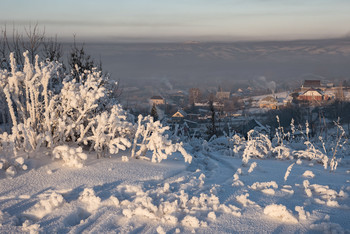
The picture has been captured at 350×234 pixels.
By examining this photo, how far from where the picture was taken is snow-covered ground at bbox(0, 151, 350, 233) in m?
3.04

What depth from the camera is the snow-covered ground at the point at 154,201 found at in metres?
3.04

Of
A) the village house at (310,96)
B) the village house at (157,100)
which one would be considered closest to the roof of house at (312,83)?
the village house at (310,96)

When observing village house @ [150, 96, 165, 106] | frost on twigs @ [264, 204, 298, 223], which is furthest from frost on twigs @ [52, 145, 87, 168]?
village house @ [150, 96, 165, 106]

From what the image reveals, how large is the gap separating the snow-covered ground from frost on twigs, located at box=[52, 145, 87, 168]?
8 centimetres

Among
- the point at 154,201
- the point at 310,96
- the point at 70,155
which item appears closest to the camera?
the point at 154,201

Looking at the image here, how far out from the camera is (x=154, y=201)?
354 centimetres

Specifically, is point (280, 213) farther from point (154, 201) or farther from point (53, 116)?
point (53, 116)

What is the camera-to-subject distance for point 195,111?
23656 mm

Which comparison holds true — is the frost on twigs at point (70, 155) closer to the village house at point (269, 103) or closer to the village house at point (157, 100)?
the village house at point (157, 100)

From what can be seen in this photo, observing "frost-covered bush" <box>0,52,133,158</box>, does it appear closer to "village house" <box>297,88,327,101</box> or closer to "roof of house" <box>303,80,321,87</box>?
"village house" <box>297,88,327,101</box>

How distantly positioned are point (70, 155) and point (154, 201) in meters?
1.53

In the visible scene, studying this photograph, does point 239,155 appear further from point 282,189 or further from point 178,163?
point 282,189

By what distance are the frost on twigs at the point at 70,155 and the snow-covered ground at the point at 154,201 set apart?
3.3 inches

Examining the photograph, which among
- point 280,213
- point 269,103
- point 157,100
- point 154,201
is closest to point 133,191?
point 154,201
